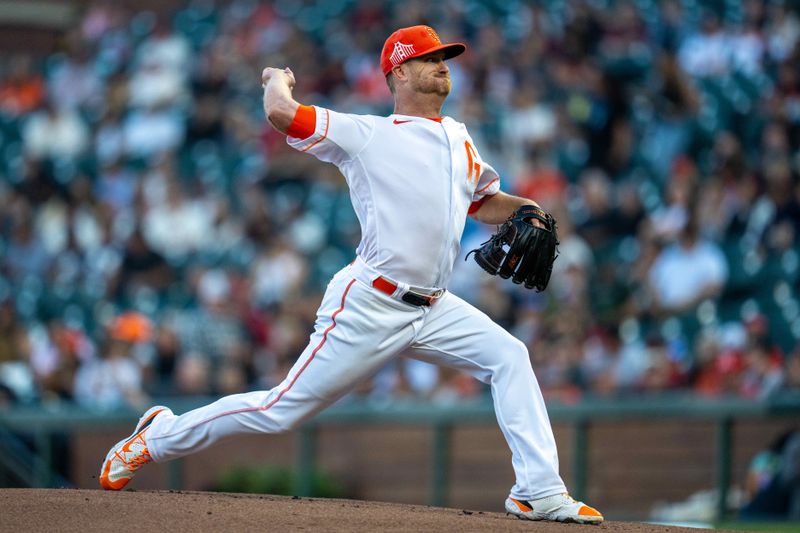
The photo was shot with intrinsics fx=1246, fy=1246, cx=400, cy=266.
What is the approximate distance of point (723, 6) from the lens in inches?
402

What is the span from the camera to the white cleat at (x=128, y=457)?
4.77 m

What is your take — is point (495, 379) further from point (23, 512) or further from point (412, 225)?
point (23, 512)

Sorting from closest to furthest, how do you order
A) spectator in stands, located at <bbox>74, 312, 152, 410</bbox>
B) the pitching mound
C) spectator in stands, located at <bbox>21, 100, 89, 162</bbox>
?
the pitching mound, spectator in stands, located at <bbox>74, 312, 152, 410</bbox>, spectator in stands, located at <bbox>21, 100, 89, 162</bbox>

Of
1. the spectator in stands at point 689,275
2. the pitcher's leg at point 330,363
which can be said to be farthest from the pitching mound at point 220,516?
the spectator in stands at point 689,275

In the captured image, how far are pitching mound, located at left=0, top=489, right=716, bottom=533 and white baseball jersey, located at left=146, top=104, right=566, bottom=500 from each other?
252mm

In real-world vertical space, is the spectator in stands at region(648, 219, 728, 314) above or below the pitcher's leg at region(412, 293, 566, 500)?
above

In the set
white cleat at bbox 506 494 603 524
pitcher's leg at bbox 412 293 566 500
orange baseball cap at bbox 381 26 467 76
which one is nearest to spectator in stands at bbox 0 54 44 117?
orange baseball cap at bbox 381 26 467 76

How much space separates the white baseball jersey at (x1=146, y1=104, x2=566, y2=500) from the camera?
4414mm

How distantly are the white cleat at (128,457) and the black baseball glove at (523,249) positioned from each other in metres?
1.40

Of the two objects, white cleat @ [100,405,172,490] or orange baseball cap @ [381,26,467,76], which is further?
white cleat @ [100,405,172,490]

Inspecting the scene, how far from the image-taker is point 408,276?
4422 millimetres

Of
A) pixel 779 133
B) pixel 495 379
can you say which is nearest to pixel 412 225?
pixel 495 379

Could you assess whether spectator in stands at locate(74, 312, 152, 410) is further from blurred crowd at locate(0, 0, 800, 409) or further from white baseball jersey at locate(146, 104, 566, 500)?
white baseball jersey at locate(146, 104, 566, 500)

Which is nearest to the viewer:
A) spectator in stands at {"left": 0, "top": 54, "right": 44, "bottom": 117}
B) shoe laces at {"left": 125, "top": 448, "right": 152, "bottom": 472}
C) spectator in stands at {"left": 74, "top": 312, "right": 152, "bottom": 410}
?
shoe laces at {"left": 125, "top": 448, "right": 152, "bottom": 472}
